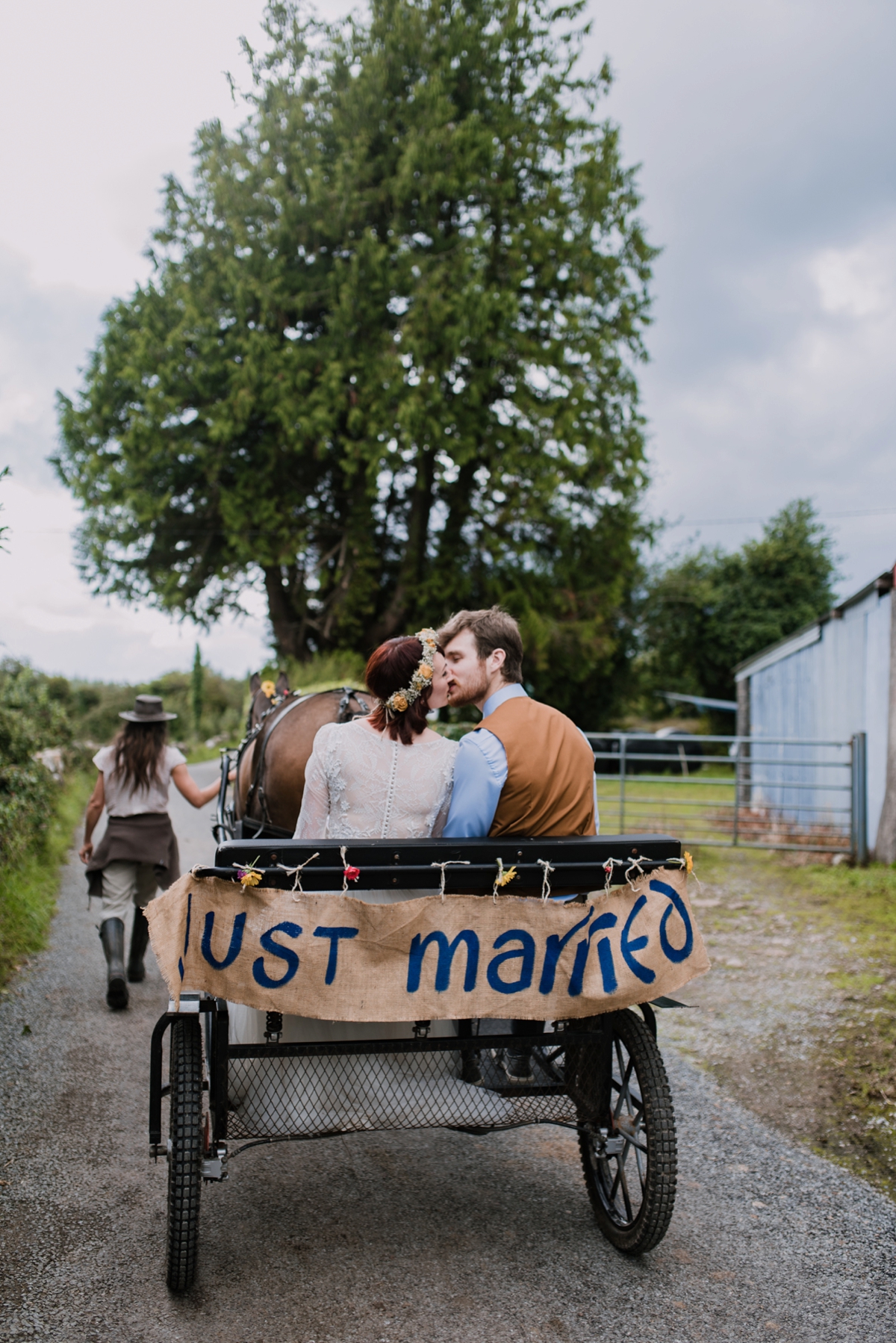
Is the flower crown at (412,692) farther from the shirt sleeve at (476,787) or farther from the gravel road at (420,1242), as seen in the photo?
the gravel road at (420,1242)

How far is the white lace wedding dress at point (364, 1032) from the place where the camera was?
296 centimetres

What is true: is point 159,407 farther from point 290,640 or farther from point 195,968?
point 195,968

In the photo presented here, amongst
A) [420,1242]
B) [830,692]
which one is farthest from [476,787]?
[830,692]

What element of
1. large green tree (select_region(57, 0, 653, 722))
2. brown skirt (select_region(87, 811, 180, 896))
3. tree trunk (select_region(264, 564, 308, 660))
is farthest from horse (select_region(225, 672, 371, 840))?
tree trunk (select_region(264, 564, 308, 660))

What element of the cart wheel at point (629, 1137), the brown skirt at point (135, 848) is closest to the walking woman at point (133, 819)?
the brown skirt at point (135, 848)

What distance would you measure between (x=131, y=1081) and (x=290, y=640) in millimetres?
16097

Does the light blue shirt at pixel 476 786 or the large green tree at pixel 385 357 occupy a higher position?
the large green tree at pixel 385 357

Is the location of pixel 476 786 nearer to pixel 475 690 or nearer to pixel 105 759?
pixel 475 690

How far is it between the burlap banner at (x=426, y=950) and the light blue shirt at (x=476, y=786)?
0.93 feet

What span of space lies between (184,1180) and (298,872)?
3.16 ft

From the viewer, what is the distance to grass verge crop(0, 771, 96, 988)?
21.3 ft

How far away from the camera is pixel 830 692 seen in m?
13.8

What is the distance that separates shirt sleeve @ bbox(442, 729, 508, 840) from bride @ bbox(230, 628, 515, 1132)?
16 cm

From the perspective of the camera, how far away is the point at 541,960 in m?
2.87
